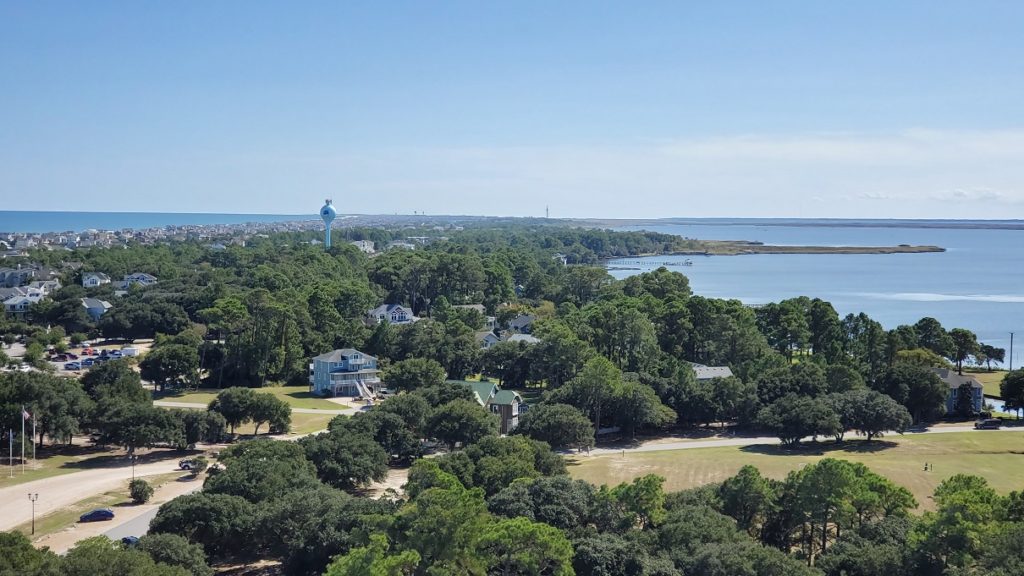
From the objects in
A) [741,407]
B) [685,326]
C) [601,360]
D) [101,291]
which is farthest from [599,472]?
[101,291]

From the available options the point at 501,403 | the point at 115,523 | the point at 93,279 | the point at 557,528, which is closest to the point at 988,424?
the point at 501,403

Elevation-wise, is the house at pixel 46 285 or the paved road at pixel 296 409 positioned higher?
the house at pixel 46 285

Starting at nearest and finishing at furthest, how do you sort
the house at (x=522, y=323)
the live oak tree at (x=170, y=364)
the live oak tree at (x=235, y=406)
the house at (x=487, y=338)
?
1. the live oak tree at (x=235, y=406)
2. the live oak tree at (x=170, y=364)
3. the house at (x=487, y=338)
4. the house at (x=522, y=323)

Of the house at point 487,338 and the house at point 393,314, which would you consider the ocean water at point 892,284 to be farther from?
the house at point 393,314

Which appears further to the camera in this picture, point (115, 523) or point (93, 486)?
point (93, 486)

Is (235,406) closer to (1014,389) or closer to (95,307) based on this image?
(1014,389)

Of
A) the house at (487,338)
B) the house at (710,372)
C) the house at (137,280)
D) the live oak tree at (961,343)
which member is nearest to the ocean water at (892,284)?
the live oak tree at (961,343)

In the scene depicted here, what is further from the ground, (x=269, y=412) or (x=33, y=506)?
(x=269, y=412)

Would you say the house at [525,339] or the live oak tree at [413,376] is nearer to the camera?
the live oak tree at [413,376]
